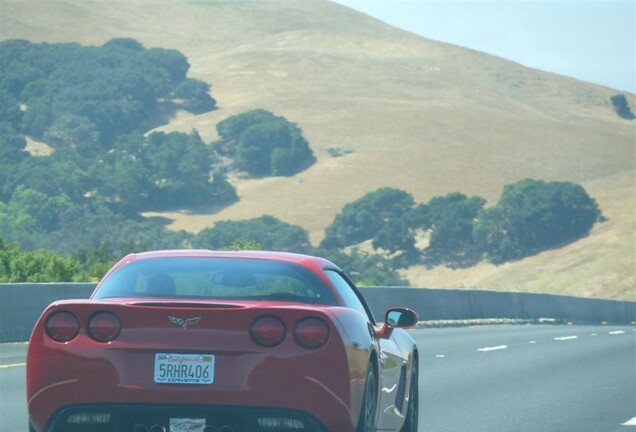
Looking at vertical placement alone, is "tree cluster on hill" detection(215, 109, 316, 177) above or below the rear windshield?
below

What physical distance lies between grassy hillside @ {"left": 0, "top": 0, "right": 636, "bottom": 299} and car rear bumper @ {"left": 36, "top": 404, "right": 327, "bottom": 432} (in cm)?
6479

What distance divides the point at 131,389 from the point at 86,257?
4313 cm

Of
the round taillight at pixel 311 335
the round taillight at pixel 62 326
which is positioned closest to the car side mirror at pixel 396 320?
the round taillight at pixel 311 335

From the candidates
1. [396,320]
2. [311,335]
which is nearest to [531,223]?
[396,320]

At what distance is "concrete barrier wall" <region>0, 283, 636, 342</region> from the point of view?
21.2 m

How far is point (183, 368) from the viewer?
26.1 ft

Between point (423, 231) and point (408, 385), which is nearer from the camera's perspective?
point (408, 385)

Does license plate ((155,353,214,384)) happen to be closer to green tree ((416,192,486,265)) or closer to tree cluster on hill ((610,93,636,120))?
green tree ((416,192,486,265))

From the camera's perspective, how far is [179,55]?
131750 mm

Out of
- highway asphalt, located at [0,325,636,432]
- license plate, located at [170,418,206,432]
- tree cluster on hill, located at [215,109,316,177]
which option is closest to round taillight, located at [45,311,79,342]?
license plate, located at [170,418,206,432]

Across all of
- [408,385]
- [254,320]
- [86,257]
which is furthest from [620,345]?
[86,257]

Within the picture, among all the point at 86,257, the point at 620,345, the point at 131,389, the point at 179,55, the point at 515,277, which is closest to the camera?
the point at 131,389

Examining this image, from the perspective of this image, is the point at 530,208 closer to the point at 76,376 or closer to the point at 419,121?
the point at 419,121

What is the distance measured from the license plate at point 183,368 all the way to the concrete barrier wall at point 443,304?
13394mm
